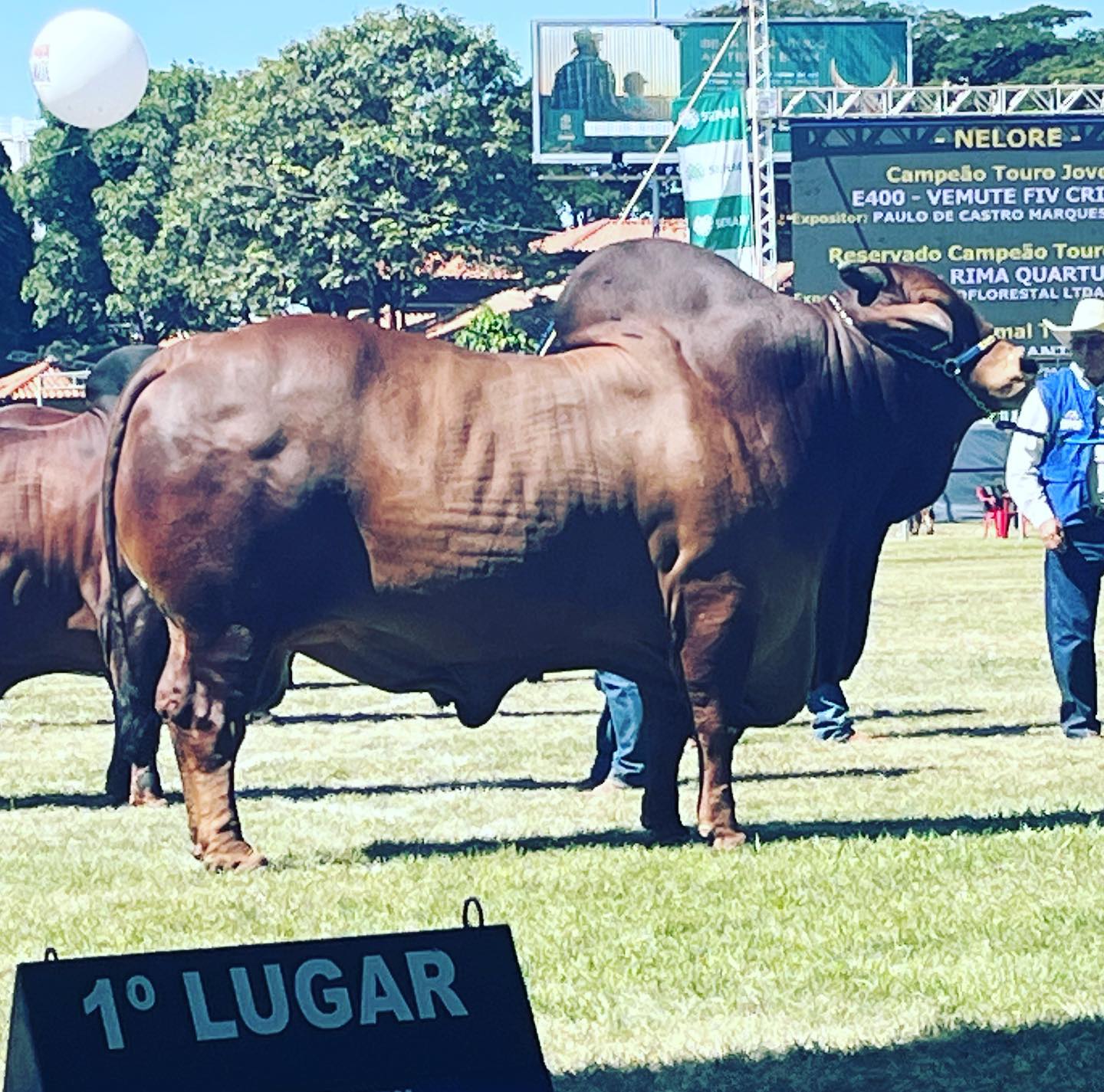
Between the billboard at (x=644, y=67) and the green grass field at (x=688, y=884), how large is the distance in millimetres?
49018

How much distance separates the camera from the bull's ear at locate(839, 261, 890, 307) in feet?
30.7

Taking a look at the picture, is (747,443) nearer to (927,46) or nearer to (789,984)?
(789,984)

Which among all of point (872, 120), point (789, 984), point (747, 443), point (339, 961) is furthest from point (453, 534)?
point (872, 120)

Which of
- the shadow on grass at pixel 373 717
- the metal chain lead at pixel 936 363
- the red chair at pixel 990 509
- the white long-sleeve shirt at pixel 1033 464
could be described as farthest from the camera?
the red chair at pixel 990 509

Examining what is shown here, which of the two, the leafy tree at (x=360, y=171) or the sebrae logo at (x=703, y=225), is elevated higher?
the sebrae logo at (x=703, y=225)

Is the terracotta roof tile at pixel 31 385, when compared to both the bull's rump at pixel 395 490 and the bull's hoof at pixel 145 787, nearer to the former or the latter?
the bull's hoof at pixel 145 787

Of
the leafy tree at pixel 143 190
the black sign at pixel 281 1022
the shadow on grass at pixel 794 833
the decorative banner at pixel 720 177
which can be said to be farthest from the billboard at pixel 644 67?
the black sign at pixel 281 1022

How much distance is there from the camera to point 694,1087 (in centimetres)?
559

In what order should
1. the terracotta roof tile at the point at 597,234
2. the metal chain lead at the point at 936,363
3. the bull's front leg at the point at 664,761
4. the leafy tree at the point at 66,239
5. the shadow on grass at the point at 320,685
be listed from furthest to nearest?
1. the leafy tree at the point at 66,239
2. the terracotta roof tile at the point at 597,234
3. the shadow on grass at the point at 320,685
4. the bull's front leg at the point at 664,761
5. the metal chain lead at the point at 936,363

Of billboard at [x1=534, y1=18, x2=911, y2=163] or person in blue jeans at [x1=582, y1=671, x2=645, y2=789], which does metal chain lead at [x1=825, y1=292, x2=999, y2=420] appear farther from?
billboard at [x1=534, y1=18, x2=911, y2=163]

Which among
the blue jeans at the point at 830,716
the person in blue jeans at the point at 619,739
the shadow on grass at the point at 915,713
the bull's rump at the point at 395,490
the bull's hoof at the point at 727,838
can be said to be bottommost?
the shadow on grass at the point at 915,713

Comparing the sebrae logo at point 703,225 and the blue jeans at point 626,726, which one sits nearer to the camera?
the blue jeans at point 626,726

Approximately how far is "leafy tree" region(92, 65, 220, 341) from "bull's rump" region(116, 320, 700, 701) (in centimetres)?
6110

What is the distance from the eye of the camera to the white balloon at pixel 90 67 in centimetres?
2214
